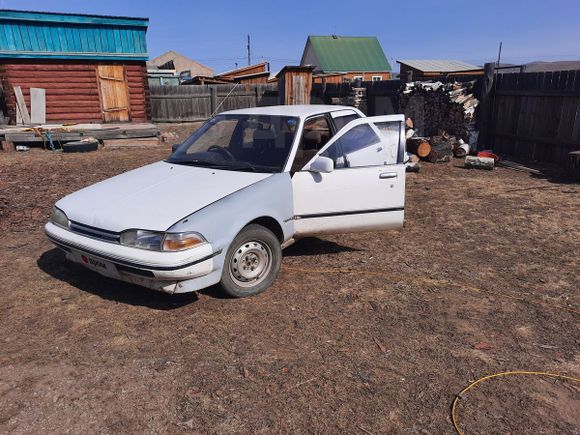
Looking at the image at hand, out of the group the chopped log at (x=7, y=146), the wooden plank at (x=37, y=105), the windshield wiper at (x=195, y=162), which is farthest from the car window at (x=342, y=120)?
the wooden plank at (x=37, y=105)

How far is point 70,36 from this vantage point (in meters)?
16.7

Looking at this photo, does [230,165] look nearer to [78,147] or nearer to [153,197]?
[153,197]

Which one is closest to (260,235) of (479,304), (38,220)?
(479,304)

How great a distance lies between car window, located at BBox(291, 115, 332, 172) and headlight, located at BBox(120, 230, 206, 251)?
1.39m

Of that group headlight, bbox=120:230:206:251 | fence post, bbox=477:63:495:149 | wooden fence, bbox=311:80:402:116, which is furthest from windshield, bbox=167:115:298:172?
wooden fence, bbox=311:80:402:116

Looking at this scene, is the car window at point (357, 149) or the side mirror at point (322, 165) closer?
the side mirror at point (322, 165)

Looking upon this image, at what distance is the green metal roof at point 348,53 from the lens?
40.6 m

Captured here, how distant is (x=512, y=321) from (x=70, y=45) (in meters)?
17.9

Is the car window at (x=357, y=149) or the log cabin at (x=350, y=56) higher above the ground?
the log cabin at (x=350, y=56)

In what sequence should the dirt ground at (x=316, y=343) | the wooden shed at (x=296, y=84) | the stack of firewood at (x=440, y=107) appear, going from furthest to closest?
1. the wooden shed at (x=296, y=84)
2. the stack of firewood at (x=440, y=107)
3. the dirt ground at (x=316, y=343)

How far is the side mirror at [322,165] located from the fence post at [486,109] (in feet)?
31.4

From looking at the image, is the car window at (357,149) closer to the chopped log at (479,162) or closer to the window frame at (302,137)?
the window frame at (302,137)

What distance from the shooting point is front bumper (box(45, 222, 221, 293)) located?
351 centimetres

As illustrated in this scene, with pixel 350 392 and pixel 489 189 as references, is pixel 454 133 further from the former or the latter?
pixel 350 392
